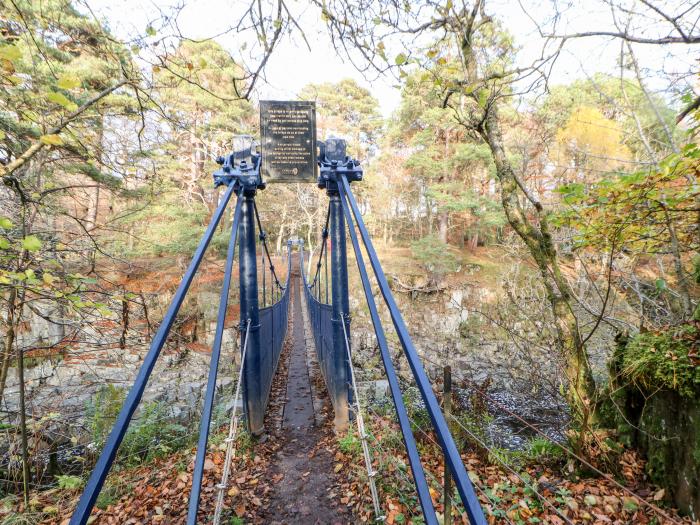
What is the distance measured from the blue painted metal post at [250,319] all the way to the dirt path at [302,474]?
1.20 ft

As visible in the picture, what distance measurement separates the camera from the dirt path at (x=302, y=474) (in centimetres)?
221

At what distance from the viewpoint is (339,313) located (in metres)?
3.36

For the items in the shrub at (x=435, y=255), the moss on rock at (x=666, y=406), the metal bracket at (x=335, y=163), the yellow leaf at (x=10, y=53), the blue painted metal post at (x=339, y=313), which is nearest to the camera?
the yellow leaf at (x=10, y=53)

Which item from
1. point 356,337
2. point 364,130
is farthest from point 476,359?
point 364,130

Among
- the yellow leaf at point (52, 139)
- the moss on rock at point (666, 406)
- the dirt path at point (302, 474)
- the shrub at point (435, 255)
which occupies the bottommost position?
the dirt path at point (302, 474)

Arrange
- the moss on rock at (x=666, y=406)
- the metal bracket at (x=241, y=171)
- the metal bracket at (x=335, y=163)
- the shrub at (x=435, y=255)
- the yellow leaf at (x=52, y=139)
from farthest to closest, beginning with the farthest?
the shrub at (x=435, y=255) < the metal bracket at (x=335, y=163) < the metal bracket at (x=241, y=171) < the moss on rock at (x=666, y=406) < the yellow leaf at (x=52, y=139)

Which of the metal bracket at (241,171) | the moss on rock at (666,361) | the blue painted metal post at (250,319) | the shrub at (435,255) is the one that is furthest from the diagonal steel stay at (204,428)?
the shrub at (435,255)

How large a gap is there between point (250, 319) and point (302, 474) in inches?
58.4

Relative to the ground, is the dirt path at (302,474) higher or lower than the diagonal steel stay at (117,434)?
lower

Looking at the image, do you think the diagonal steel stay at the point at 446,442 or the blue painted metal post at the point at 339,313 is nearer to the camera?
the diagonal steel stay at the point at 446,442

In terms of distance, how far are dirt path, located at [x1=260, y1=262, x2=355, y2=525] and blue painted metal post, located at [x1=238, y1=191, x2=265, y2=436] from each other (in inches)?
14.4

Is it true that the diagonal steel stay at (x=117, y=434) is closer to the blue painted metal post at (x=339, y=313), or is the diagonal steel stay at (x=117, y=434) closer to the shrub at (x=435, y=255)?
the blue painted metal post at (x=339, y=313)

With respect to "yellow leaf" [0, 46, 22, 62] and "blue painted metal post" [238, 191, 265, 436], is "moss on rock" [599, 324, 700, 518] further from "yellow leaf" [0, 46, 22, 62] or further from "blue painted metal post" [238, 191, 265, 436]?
"yellow leaf" [0, 46, 22, 62]

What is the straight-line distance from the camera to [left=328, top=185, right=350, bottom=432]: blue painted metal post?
3.29 metres
